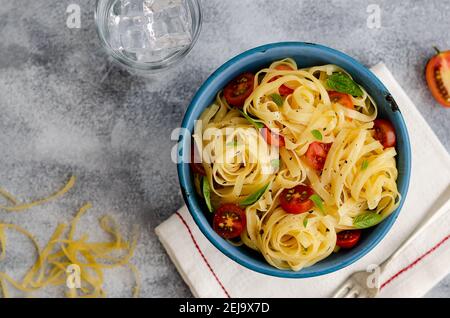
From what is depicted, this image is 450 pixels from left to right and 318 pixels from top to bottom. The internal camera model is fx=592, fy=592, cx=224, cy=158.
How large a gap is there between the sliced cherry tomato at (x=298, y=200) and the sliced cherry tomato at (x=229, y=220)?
159mm

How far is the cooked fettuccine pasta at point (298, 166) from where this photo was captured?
205 cm

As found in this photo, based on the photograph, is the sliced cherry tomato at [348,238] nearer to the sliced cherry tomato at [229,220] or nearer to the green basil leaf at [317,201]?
the green basil leaf at [317,201]

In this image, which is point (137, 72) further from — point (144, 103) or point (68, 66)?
point (68, 66)

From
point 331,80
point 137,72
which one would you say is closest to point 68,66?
point 137,72

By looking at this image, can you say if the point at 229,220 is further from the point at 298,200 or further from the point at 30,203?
the point at 30,203

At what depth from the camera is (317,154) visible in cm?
211

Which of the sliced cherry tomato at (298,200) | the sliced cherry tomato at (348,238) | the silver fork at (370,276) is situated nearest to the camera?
the sliced cherry tomato at (298,200)

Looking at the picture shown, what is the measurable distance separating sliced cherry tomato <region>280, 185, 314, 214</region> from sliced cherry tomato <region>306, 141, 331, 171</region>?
101 mm

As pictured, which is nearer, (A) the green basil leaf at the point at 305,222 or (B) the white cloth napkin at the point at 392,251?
(A) the green basil leaf at the point at 305,222

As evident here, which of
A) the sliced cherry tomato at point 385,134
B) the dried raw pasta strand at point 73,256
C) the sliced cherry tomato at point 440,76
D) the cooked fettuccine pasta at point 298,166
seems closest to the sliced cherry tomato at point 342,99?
the cooked fettuccine pasta at point 298,166

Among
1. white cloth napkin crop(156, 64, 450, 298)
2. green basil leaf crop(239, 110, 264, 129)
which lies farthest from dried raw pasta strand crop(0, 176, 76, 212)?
green basil leaf crop(239, 110, 264, 129)

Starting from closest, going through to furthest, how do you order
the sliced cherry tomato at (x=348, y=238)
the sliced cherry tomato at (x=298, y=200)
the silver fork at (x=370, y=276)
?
the sliced cherry tomato at (x=298, y=200)
the sliced cherry tomato at (x=348, y=238)
the silver fork at (x=370, y=276)

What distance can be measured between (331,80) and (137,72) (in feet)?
2.78
